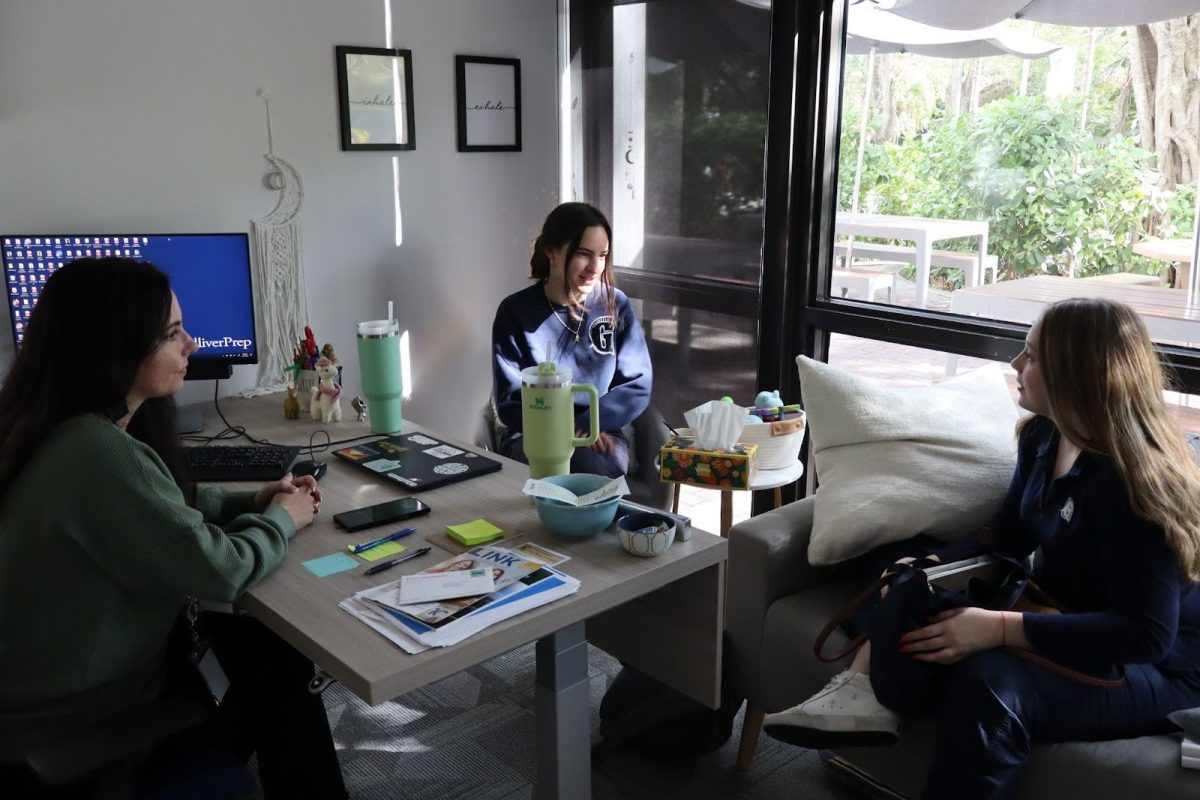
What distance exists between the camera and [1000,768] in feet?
5.10

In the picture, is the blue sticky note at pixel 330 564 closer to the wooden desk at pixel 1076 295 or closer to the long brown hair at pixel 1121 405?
the long brown hair at pixel 1121 405

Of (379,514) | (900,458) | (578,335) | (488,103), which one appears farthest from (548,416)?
(488,103)

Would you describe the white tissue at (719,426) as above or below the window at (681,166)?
below

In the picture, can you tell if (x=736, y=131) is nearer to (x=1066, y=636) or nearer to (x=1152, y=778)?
(x=1066, y=636)

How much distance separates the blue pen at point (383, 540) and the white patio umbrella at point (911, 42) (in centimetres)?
168

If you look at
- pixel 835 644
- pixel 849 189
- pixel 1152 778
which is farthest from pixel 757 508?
pixel 1152 778

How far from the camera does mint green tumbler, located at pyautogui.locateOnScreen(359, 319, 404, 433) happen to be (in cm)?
223

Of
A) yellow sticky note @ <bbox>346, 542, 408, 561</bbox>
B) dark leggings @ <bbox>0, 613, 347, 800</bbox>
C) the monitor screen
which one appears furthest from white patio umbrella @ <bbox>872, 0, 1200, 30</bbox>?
dark leggings @ <bbox>0, 613, 347, 800</bbox>

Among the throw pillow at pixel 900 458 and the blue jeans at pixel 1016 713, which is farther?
the throw pillow at pixel 900 458

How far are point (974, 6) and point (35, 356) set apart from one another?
2.23 metres

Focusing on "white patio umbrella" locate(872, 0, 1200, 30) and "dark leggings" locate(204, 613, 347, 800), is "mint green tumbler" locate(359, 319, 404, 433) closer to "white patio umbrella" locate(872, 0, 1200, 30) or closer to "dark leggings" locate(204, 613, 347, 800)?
"dark leggings" locate(204, 613, 347, 800)

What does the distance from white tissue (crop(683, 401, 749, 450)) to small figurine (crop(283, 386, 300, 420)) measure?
1.00m

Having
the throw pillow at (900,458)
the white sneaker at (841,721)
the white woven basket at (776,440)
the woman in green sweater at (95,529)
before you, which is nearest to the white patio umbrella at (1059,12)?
the throw pillow at (900,458)

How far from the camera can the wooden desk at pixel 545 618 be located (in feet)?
4.43
